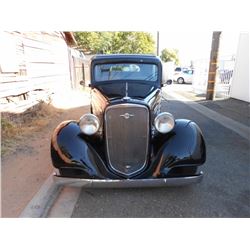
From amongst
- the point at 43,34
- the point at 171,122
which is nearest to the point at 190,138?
the point at 171,122

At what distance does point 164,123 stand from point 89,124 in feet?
3.13

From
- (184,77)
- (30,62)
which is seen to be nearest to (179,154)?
(30,62)

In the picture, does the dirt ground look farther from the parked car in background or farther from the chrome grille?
the parked car in background

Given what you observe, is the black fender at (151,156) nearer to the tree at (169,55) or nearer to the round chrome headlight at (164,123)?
the round chrome headlight at (164,123)

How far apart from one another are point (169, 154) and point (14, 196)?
2.03 meters

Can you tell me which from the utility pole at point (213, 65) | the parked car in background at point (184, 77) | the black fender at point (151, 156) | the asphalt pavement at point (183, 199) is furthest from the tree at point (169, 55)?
the black fender at point (151, 156)

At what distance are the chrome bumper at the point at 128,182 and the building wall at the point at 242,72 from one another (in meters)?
8.67

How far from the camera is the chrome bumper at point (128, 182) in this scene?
A: 265 cm

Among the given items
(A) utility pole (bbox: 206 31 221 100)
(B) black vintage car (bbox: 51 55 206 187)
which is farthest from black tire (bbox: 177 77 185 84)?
(B) black vintage car (bbox: 51 55 206 187)

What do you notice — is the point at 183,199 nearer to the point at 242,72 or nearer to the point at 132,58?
the point at 132,58

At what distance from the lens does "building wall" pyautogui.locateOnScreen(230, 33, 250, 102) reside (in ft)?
32.7

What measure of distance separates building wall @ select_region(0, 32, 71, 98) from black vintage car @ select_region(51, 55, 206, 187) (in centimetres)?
376

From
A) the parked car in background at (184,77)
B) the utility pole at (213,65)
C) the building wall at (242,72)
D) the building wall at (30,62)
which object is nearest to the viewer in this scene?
the building wall at (30,62)
